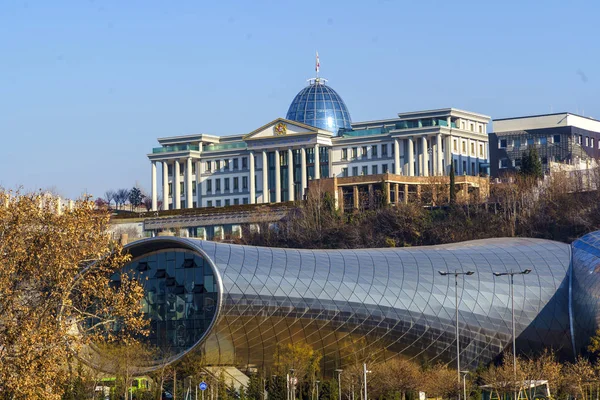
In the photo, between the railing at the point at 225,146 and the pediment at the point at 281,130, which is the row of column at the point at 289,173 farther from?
the railing at the point at 225,146

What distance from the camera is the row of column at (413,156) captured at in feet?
560

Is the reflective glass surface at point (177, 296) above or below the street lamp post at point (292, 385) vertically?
above

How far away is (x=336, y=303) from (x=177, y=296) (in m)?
10.5

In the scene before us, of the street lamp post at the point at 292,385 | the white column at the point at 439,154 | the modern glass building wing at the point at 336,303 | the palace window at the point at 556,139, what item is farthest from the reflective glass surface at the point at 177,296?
the palace window at the point at 556,139

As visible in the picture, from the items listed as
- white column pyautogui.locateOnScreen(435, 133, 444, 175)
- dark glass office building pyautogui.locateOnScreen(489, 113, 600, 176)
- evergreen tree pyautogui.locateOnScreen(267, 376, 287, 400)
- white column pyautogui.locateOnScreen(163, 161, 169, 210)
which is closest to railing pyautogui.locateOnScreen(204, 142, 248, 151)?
white column pyautogui.locateOnScreen(163, 161, 169, 210)

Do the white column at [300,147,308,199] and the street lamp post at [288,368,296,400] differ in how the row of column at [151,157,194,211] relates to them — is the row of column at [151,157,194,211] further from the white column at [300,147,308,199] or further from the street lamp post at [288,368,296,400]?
the street lamp post at [288,368,296,400]

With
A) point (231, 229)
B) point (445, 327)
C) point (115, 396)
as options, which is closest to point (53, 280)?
point (115, 396)

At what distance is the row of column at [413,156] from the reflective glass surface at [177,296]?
84352mm

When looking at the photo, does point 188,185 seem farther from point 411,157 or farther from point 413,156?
point 413,156

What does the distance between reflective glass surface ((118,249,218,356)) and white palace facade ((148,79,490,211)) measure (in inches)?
3322

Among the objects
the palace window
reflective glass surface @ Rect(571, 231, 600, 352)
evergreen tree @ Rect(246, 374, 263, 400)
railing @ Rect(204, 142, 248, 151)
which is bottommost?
evergreen tree @ Rect(246, 374, 263, 400)

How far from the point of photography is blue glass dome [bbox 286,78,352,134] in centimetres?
18738

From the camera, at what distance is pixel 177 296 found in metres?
86.1

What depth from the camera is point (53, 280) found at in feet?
159
